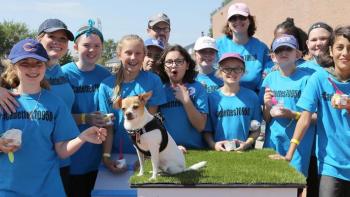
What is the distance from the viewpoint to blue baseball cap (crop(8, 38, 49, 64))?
3.08m

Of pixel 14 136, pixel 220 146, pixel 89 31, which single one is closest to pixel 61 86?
pixel 89 31

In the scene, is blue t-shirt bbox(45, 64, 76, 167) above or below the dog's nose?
above

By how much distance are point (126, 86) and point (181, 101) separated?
0.57 metres

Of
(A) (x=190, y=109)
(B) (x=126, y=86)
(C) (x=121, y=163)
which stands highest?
(B) (x=126, y=86)

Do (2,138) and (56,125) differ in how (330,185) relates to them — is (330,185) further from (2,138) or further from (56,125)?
(2,138)

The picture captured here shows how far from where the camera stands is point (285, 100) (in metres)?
4.20

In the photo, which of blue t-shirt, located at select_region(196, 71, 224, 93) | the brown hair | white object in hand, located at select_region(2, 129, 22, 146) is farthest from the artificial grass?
the brown hair

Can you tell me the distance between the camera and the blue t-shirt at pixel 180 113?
13.9ft

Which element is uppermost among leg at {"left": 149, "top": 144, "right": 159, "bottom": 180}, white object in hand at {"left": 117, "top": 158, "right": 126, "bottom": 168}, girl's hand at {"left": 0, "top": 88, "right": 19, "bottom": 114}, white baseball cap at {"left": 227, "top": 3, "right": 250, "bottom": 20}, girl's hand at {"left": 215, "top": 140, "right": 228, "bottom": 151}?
white baseball cap at {"left": 227, "top": 3, "right": 250, "bottom": 20}

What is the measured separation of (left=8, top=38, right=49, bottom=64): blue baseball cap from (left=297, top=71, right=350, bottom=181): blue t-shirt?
2210mm

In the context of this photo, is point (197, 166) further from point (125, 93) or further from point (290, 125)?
point (290, 125)

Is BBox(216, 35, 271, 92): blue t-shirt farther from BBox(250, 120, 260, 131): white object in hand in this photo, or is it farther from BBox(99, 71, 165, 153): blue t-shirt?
BBox(99, 71, 165, 153): blue t-shirt

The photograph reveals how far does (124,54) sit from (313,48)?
2073mm

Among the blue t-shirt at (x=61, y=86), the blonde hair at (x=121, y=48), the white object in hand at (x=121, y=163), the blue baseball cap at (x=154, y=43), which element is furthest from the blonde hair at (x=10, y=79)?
the blue baseball cap at (x=154, y=43)
